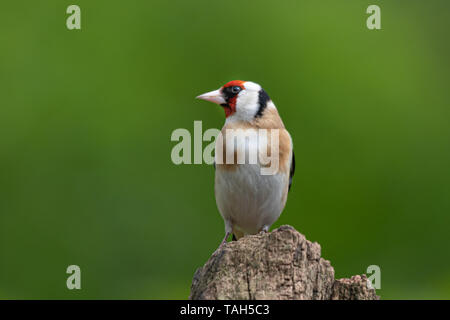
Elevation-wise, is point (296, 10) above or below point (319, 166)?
above

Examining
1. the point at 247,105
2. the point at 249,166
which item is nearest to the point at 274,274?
the point at 249,166

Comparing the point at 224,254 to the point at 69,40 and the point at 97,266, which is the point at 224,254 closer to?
the point at 97,266

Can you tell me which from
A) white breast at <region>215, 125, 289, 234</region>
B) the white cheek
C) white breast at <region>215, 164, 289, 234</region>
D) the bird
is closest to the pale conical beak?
the bird

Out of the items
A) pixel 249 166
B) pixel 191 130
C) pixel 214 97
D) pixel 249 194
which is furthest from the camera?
pixel 191 130

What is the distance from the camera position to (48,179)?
830 centimetres

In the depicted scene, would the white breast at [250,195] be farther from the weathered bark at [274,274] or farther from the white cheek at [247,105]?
the weathered bark at [274,274]

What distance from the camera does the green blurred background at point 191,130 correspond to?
7695 millimetres

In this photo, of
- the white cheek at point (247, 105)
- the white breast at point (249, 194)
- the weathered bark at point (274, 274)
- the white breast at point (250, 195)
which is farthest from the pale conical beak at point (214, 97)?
the weathered bark at point (274, 274)

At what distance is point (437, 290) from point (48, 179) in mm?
4560

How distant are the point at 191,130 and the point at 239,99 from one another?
256 cm

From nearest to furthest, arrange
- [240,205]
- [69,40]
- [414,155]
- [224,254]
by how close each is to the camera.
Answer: [224,254] → [240,205] → [414,155] → [69,40]

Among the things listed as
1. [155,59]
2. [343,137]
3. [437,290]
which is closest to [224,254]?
[437,290]

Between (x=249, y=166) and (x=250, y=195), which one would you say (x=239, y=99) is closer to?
(x=249, y=166)

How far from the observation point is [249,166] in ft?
15.8
